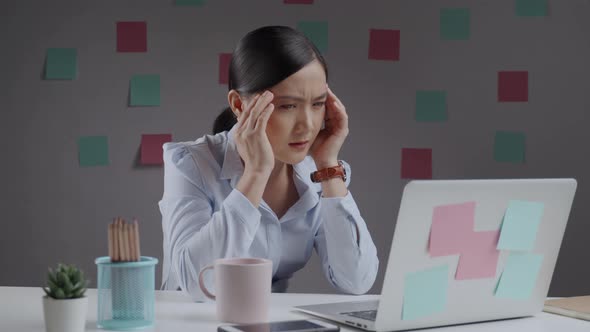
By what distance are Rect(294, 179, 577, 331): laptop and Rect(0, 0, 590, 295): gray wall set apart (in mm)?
1624

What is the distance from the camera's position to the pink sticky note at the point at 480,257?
1036 mm

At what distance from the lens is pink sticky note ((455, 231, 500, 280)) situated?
3.40ft

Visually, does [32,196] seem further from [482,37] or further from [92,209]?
[482,37]

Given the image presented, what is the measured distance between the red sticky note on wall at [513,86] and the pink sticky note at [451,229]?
1.84 m

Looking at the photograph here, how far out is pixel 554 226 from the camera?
1.12 metres

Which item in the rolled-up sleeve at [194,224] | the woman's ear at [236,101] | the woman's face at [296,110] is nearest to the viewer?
the rolled-up sleeve at [194,224]

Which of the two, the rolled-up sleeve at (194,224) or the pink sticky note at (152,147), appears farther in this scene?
the pink sticky note at (152,147)

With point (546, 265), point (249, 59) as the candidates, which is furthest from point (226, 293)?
point (249, 59)

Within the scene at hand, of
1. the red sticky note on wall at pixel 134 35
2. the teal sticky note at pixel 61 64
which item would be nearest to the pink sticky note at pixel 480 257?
the red sticky note on wall at pixel 134 35

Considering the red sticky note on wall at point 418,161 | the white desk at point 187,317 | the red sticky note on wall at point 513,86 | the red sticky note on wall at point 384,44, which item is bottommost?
the white desk at point 187,317

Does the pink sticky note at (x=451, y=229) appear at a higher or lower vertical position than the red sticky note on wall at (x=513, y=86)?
lower

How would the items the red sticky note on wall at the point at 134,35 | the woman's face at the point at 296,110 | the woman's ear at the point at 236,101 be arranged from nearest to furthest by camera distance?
the woman's face at the point at 296,110 < the woman's ear at the point at 236,101 < the red sticky note on wall at the point at 134,35

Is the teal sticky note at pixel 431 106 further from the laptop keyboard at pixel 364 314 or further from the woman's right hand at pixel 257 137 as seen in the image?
the laptop keyboard at pixel 364 314

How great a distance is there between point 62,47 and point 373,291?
4.67 ft
